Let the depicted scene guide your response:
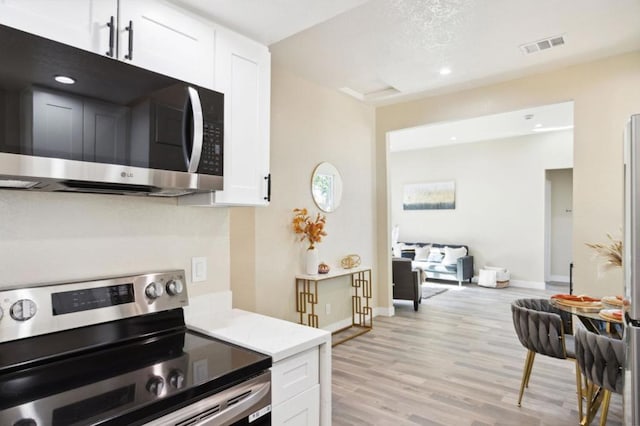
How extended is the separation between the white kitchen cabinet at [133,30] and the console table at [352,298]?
8.88ft

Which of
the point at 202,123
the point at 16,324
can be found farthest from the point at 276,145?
the point at 16,324

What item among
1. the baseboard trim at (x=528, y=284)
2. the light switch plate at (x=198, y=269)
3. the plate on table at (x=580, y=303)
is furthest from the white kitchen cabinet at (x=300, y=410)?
the baseboard trim at (x=528, y=284)

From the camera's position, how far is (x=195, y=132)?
57.8 inches

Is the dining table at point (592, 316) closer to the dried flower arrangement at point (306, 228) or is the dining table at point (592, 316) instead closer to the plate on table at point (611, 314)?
the plate on table at point (611, 314)

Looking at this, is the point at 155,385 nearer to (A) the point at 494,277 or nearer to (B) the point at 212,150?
(B) the point at 212,150

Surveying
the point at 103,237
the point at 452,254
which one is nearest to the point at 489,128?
the point at 452,254

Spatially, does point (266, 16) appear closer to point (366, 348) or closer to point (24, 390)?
point (24, 390)

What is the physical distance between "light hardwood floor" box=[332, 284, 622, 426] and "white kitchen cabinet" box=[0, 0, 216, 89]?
2.39 meters

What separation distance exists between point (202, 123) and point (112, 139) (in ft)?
1.16

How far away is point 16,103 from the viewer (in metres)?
1.08

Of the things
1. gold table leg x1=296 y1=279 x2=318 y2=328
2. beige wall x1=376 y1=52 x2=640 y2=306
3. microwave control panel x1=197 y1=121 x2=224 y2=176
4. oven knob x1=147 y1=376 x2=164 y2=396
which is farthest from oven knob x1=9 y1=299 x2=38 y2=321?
beige wall x1=376 y1=52 x2=640 y2=306

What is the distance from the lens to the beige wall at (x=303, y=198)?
365cm

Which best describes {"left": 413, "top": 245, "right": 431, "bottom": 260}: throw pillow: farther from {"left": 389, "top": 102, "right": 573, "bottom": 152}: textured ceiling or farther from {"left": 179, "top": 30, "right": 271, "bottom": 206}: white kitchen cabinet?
{"left": 179, "top": 30, "right": 271, "bottom": 206}: white kitchen cabinet

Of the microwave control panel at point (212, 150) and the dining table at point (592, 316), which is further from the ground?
the microwave control panel at point (212, 150)
